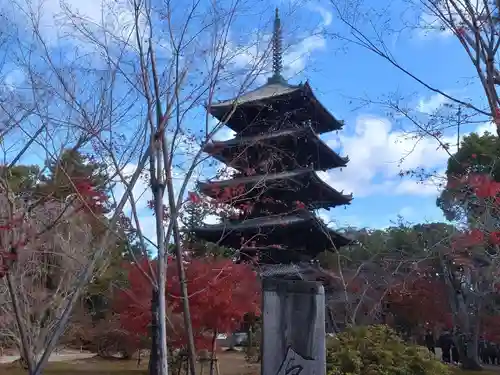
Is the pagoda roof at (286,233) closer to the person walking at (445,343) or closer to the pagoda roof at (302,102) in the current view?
the pagoda roof at (302,102)

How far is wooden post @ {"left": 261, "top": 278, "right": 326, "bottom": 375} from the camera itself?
15.1 feet

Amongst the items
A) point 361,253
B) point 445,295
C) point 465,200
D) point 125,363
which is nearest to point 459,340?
point 445,295

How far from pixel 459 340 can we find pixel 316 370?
18.7 metres

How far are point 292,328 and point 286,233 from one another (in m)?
12.7

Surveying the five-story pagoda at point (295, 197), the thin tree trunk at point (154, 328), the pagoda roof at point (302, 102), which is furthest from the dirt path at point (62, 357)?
the pagoda roof at point (302, 102)

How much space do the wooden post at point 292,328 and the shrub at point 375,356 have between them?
3.34 meters

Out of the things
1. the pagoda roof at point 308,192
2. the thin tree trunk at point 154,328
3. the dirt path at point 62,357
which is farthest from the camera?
the dirt path at point 62,357

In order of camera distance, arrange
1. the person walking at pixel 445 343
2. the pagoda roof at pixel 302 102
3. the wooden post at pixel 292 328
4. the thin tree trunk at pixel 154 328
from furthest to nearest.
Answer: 1. the person walking at pixel 445 343
2. the pagoda roof at pixel 302 102
3. the thin tree trunk at pixel 154 328
4. the wooden post at pixel 292 328

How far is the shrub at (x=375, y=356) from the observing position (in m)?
8.04

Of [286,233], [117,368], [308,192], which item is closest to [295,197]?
[308,192]

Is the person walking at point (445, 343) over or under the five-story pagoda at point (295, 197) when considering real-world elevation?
under

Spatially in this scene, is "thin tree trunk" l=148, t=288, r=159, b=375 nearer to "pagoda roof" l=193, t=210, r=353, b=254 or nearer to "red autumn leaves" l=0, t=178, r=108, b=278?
"red autumn leaves" l=0, t=178, r=108, b=278

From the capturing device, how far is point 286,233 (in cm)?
1734

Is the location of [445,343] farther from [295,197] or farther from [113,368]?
[113,368]
